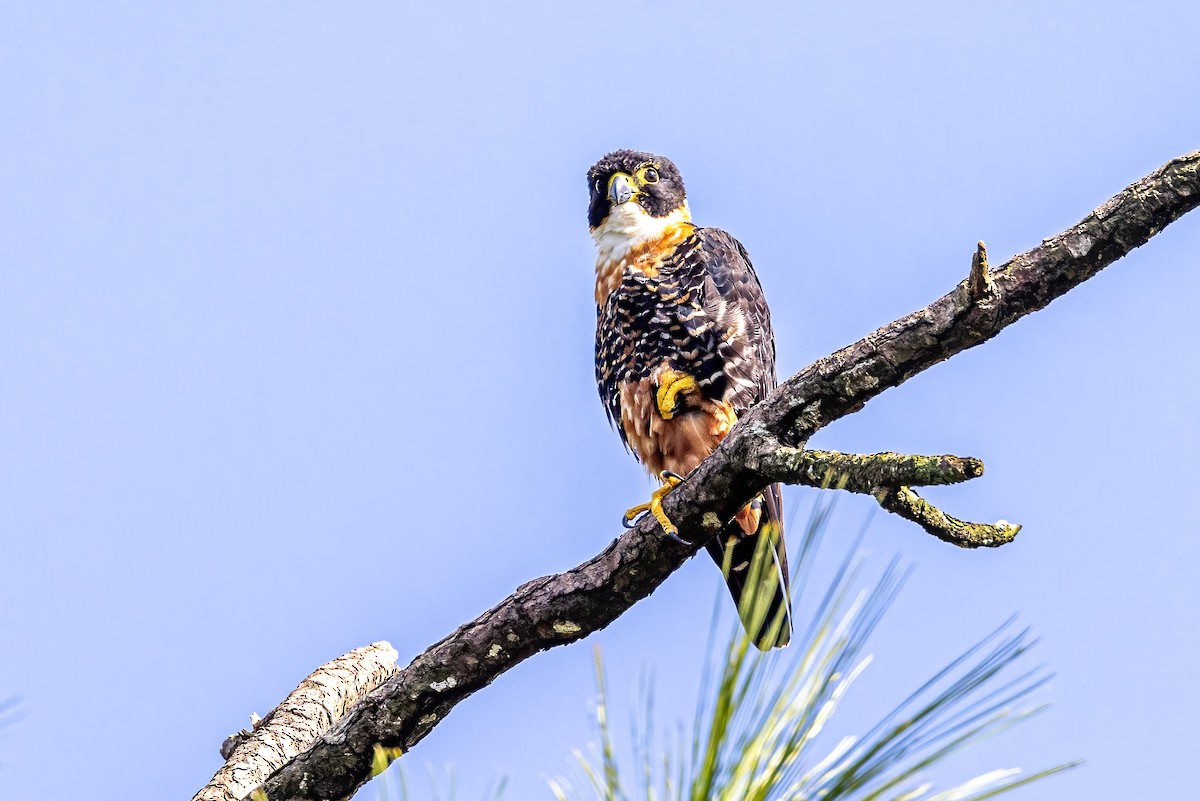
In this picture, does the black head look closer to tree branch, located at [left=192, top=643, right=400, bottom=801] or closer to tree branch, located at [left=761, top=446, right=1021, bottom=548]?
tree branch, located at [left=192, top=643, right=400, bottom=801]

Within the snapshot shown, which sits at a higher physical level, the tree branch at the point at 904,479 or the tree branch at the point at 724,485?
the tree branch at the point at 724,485

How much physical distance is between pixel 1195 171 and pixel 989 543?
1045 mm

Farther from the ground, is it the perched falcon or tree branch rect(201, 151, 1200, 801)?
the perched falcon

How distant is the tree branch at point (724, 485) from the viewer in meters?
2.92

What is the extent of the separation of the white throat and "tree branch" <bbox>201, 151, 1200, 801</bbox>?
8.02 feet

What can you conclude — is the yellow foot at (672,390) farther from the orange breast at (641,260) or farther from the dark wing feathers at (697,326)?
the orange breast at (641,260)

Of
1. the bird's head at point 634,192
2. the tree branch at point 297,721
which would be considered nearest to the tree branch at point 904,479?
the tree branch at point 297,721

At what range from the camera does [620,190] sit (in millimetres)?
6055

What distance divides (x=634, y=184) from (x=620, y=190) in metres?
0.12

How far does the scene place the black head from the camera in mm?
6082

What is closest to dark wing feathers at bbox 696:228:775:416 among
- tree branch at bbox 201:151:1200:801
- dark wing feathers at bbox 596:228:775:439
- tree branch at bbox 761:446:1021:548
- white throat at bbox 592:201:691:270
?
dark wing feathers at bbox 596:228:775:439

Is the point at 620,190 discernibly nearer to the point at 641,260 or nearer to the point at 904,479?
the point at 641,260

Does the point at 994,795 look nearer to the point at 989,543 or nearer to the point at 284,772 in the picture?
the point at 989,543

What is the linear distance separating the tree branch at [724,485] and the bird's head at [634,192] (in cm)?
268
